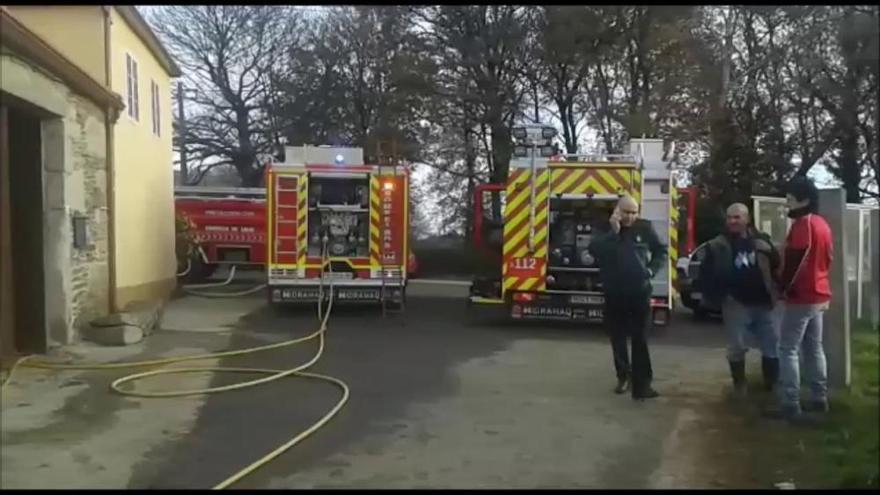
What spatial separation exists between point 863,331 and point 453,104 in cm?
2571

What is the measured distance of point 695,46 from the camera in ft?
101

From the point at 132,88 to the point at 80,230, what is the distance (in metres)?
5.20

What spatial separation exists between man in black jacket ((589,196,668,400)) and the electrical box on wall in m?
6.30

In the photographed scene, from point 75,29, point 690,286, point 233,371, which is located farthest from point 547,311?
point 75,29

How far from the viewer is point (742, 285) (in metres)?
8.42

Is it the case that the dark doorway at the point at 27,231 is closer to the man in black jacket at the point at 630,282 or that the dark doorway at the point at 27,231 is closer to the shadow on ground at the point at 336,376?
Answer: the shadow on ground at the point at 336,376

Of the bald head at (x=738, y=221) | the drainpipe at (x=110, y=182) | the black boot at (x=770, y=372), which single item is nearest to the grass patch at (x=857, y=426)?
the black boot at (x=770, y=372)

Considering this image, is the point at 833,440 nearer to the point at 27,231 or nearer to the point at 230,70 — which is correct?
the point at 27,231

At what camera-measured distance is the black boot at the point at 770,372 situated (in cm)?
877

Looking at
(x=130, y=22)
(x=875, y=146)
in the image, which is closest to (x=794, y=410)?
(x=130, y=22)

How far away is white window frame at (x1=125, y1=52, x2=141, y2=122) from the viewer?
16.2 metres

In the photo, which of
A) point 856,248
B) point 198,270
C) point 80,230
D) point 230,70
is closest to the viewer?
point 856,248

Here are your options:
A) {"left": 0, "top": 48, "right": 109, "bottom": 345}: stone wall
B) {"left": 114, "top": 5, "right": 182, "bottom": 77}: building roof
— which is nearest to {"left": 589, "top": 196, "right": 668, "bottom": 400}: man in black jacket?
{"left": 0, "top": 48, "right": 109, "bottom": 345}: stone wall

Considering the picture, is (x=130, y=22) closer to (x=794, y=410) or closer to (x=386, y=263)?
(x=386, y=263)
